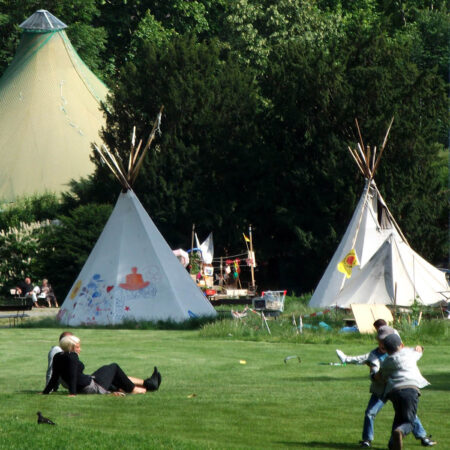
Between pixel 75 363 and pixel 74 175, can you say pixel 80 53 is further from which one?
pixel 75 363

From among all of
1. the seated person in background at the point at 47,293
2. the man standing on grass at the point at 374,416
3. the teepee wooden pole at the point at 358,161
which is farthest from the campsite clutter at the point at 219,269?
the man standing on grass at the point at 374,416

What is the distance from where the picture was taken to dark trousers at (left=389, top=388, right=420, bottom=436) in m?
11.3

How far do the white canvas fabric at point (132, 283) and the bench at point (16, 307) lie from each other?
4.29ft

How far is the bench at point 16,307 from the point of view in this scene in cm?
3142

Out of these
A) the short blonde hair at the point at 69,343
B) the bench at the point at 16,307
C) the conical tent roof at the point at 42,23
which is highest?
the conical tent roof at the point at 42,23

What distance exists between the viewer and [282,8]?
58719 millimetres

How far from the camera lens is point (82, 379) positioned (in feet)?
50.8

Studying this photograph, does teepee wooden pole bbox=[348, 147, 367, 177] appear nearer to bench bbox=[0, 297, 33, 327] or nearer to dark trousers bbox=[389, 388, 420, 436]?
bench bbox=[0, 297, 33, 327]

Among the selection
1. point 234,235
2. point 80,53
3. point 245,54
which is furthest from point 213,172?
point 80,53

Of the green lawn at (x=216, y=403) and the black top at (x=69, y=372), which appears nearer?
the green lawn at (x=216, y=403)

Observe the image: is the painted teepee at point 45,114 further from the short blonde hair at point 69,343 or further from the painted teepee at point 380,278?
the short blonde hair at point 69,343

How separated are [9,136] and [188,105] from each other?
32.0 ft

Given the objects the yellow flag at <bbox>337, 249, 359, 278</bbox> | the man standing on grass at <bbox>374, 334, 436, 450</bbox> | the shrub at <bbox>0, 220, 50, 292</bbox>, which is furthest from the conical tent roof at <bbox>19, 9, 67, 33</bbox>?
the man standing on grass at <bbox>374, 334, 436, 450</bbox>

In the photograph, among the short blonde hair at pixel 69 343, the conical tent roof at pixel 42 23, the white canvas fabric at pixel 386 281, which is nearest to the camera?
the short blonde hair at pixel 69 343
